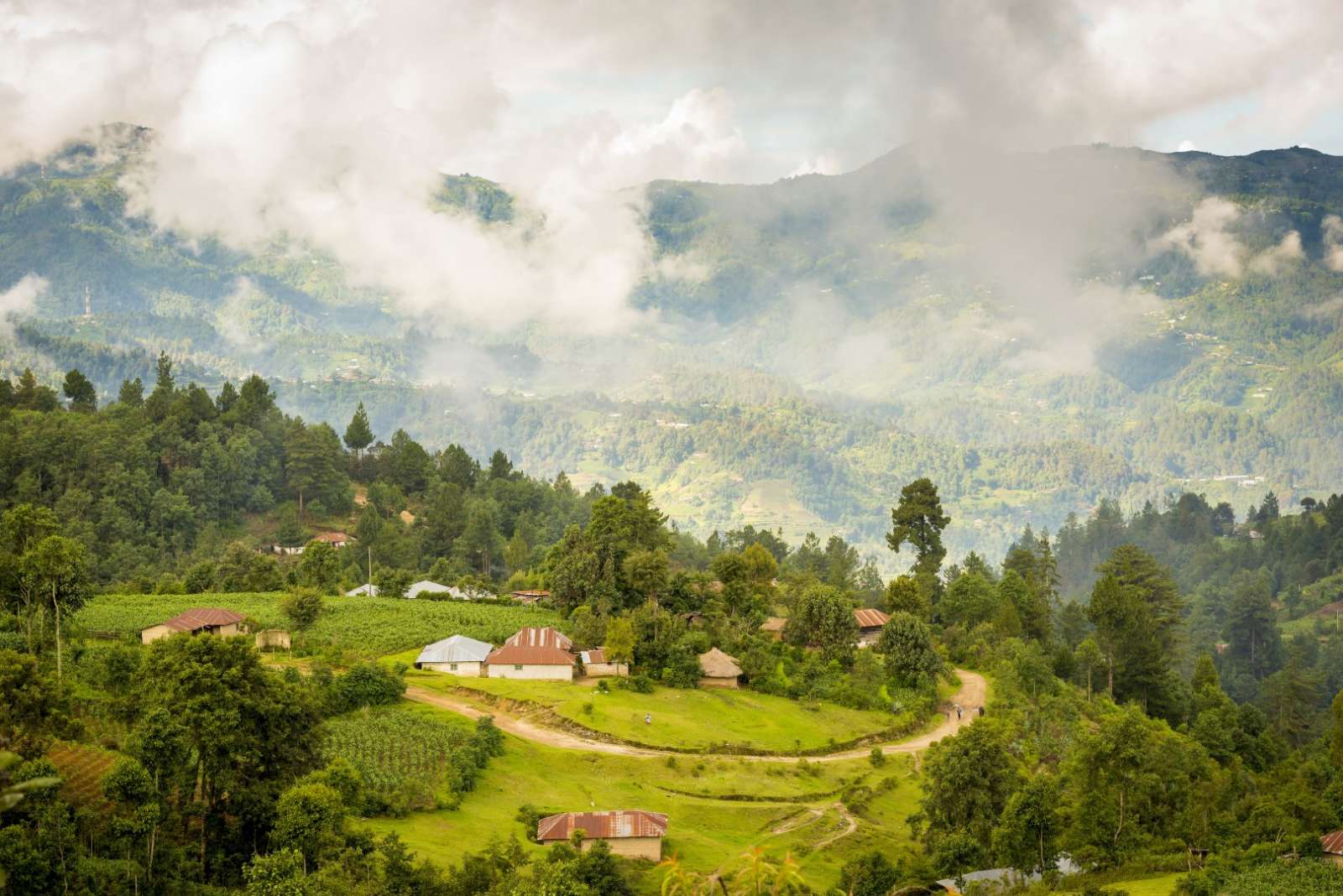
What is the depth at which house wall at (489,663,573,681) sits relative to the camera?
51.0 m

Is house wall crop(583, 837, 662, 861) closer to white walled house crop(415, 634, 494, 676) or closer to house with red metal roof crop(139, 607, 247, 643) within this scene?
white walled house crop(415, 634, 494, 676)

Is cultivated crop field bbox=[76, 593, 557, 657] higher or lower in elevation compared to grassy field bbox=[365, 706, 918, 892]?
higher

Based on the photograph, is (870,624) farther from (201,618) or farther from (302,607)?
(201,618)

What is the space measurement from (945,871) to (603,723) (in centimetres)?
1564

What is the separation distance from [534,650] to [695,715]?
7.93 metres

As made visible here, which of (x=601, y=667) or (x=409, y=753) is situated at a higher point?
(x=601, y=667)

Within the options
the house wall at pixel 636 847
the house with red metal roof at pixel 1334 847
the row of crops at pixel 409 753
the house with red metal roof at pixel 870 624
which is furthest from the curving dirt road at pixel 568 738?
the house with red metal roof at pixel 870 624

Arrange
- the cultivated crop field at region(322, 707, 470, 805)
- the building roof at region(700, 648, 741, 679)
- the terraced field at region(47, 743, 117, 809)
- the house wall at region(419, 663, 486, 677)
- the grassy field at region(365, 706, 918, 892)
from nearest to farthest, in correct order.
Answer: the terraced field at region(47, 743, 117, 809) < the grassy field at region(365, 706, 918, 892) < the cultivated crop field at region(322, 707, 470, 805) < the house wall at region(419, 663, 486, 677) < the building roof at region(700, 648, 741, 679)

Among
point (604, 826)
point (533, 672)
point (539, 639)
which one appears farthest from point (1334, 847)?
point (539, 639)

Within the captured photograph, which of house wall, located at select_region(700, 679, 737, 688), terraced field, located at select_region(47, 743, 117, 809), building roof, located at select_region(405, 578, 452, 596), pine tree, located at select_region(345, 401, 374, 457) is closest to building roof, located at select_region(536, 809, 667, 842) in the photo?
terraced field, located at select_region(47, 743, 117, 809)

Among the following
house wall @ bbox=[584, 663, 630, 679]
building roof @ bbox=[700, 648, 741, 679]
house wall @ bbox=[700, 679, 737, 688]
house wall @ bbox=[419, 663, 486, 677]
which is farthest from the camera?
building roof @ bbox=[700, 648, 741, 679]

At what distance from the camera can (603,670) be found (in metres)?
52.5

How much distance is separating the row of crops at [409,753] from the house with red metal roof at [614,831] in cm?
364

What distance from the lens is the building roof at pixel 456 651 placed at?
51.6m
